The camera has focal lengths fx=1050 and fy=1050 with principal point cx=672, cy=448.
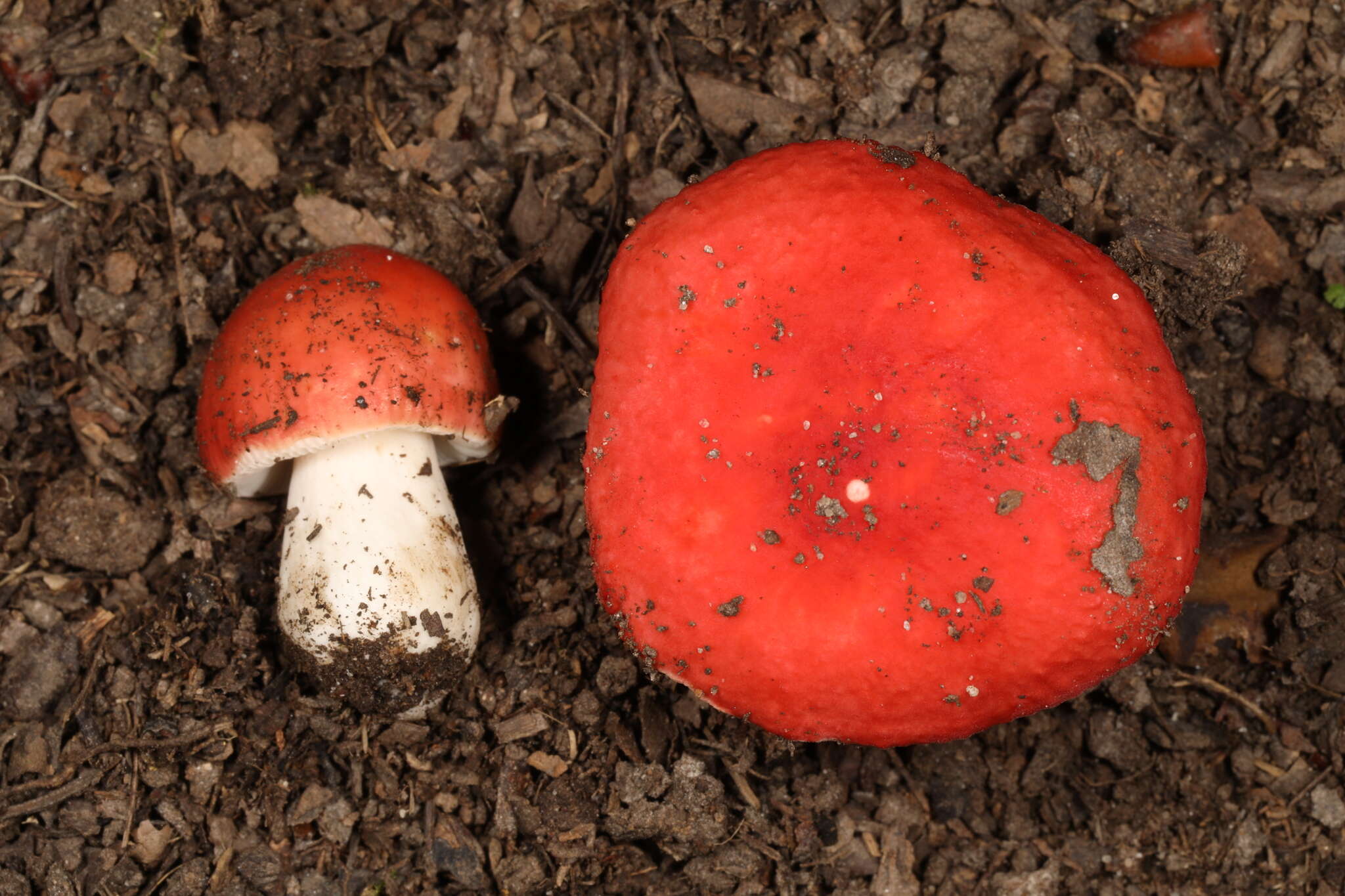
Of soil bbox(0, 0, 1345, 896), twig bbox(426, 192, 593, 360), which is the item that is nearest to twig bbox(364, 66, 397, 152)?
soil bbox(0, 0, 1345, 896)

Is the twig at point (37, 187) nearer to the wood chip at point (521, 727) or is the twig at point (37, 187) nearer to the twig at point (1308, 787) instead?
the wood chip at point (521, 727)

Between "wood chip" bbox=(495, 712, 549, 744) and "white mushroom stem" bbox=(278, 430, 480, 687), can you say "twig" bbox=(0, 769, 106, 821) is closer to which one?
"white mushroom stem" bbox=(278, 430, 480, 687)

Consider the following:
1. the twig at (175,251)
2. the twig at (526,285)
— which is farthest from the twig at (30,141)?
the twig at (526,285)

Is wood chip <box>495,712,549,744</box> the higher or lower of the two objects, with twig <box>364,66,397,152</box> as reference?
lower

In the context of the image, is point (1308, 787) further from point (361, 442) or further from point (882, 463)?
point (361, 442)

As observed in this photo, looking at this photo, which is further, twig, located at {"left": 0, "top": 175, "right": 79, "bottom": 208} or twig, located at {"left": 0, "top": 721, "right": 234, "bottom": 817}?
twig, located at {"left": 0, "top": 175, "right": 79, "bottom": 208}

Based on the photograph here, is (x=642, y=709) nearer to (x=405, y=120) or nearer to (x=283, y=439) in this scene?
(x=283, y=439)

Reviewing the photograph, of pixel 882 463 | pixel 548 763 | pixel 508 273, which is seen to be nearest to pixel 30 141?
pixel 508 273
